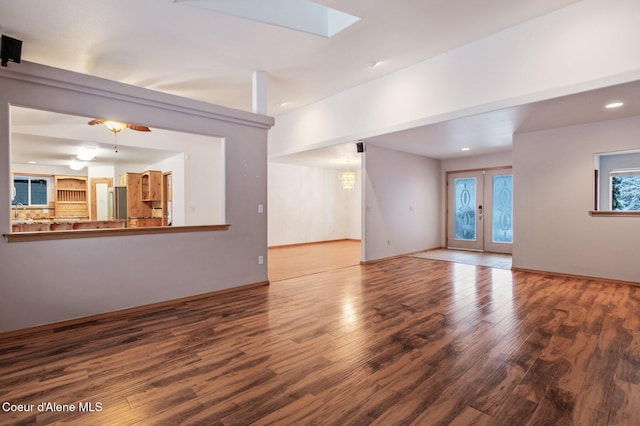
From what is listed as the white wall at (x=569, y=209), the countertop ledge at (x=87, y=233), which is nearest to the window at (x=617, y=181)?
the white wall at (x=569, y=209)

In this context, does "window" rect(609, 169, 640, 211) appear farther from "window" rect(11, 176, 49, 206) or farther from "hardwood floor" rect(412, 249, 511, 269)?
"window" rect(11, 176, 49, 206)

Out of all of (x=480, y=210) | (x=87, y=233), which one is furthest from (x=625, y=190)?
(x=87, y=233)

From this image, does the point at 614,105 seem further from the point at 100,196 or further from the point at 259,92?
the point at 100,196

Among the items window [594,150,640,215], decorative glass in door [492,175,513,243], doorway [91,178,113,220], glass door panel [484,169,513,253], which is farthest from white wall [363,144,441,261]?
doorway [91,178,113,220]

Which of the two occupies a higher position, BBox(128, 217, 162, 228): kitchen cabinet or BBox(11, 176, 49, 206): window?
BBox(11, 176, 49, 206): window

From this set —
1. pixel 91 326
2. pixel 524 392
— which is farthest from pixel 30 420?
pixel 524 392

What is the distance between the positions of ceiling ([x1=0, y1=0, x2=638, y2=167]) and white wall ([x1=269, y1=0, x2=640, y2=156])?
19cm

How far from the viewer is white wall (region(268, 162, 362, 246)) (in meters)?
9.12

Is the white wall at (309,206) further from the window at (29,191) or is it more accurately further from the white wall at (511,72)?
the window at (29,191)

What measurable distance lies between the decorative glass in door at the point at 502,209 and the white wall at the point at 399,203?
4.65ft

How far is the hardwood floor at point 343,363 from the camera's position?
181cm

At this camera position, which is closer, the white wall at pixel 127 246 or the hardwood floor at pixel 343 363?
the hardwood floor at pixel 343 363

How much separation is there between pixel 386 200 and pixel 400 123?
206 cm

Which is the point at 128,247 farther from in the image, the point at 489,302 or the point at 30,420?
the point at 489,302
